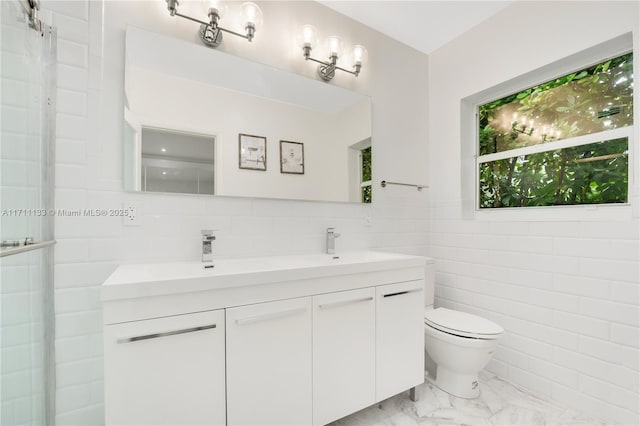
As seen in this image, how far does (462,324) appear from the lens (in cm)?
178

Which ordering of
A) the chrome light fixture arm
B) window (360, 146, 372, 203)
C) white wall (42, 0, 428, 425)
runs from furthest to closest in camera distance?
window (360, 146, 372, 203)
the chrome light fixture arm
white wall (42, 0, 428, 425)

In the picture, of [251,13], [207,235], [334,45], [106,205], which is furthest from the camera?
[334,45]

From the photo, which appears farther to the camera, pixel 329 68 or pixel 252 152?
pixel 329 68

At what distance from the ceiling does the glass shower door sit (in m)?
1.71

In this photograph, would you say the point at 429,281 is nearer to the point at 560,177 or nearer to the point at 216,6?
the point at 560,177

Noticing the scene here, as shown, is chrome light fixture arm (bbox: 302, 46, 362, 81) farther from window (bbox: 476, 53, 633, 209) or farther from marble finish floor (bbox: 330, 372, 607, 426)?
marble finish floor (bbox: 330, 372, 607, 426)

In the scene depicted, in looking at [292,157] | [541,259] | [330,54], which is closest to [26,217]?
[292,157]

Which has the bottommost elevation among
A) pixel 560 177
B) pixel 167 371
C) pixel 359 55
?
pixel 167 371

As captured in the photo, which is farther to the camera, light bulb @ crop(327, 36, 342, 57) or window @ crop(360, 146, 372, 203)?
window @ crop(360, 146, 372, 203)

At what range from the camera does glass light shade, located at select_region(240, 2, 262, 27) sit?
161 centimetres

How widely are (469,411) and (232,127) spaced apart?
2.20m

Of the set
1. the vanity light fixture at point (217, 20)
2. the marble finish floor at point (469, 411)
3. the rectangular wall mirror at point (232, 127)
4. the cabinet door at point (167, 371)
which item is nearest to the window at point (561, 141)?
the rectangular wall mirror at point (232, 127)

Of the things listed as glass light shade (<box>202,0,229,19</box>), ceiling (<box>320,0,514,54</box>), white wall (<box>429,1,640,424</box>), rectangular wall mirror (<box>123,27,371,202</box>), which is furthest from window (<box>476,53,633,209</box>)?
glass light shade (<box>202,0,229,19</box>)

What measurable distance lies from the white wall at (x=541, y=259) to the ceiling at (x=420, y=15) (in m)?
0.10
